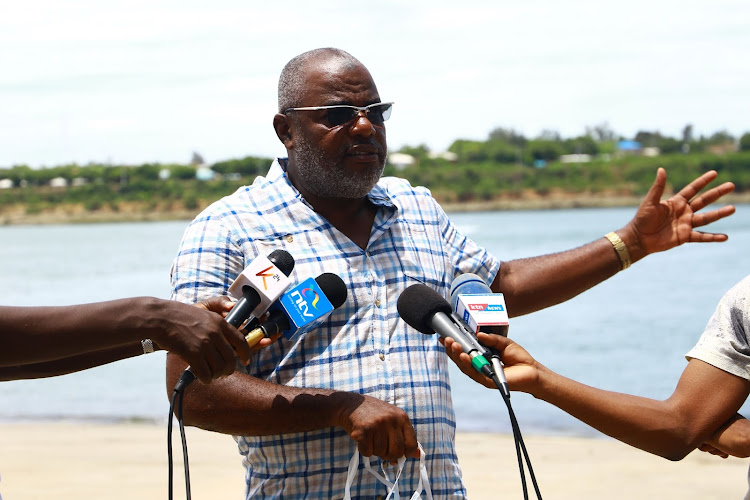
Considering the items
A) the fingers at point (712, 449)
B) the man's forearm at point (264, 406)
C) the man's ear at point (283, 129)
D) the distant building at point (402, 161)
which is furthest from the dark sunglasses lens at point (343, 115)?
the distant building at point (402, 161)

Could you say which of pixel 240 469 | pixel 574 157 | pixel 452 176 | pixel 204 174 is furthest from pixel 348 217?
pixel 574 157

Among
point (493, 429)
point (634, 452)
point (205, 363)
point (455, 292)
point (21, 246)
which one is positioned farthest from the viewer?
point (21, 246)

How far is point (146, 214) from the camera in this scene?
76.2 meters

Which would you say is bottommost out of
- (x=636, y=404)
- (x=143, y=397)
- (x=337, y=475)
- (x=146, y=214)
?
(x=146, y=214)

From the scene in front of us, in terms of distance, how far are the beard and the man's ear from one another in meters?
0.10

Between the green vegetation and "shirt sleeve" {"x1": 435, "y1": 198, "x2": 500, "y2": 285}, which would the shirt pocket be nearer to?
"shirt sleeve" {"x1": 435, "y1": 198, "x2": 500, "y2": 285}

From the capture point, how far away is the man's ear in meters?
3.30

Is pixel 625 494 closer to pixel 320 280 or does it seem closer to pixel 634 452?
pixel 634 452

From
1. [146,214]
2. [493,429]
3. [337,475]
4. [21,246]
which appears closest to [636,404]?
[337,475]

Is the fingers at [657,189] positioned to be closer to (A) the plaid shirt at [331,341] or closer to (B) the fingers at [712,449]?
(A) the plaid shirt at [331,341]

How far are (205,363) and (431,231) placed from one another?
1.21 m

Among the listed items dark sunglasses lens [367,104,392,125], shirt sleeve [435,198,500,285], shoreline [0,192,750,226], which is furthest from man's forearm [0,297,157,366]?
shoreline [0,192,750,226]

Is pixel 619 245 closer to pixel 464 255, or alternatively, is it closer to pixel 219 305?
pixel 464 255

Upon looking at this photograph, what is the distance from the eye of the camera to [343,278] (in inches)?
118
